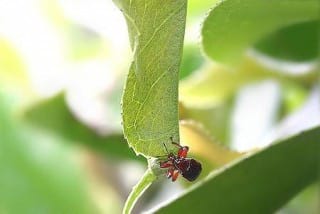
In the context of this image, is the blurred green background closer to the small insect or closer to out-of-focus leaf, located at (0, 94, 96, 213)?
out-of-focus leaf, located at (0, 94, 96, 213)

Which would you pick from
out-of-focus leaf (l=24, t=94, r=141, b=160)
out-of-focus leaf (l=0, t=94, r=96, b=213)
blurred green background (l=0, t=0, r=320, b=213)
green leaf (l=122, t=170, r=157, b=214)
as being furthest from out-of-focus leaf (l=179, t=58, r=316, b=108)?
green leaf (l=122, t=170, r=157, b=214)

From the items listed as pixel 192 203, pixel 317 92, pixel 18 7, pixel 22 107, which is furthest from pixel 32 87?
pixel 192 203

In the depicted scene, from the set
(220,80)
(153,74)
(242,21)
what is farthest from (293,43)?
(153,74)

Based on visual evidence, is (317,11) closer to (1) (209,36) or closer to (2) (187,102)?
(1) (209,36)

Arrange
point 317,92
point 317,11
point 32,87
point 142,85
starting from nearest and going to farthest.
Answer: point 142,85 < point 317,11 < point 317,92 < point 32,87

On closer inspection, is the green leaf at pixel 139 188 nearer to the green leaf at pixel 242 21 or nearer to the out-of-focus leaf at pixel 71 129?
the green leaf at pixel 242 21
